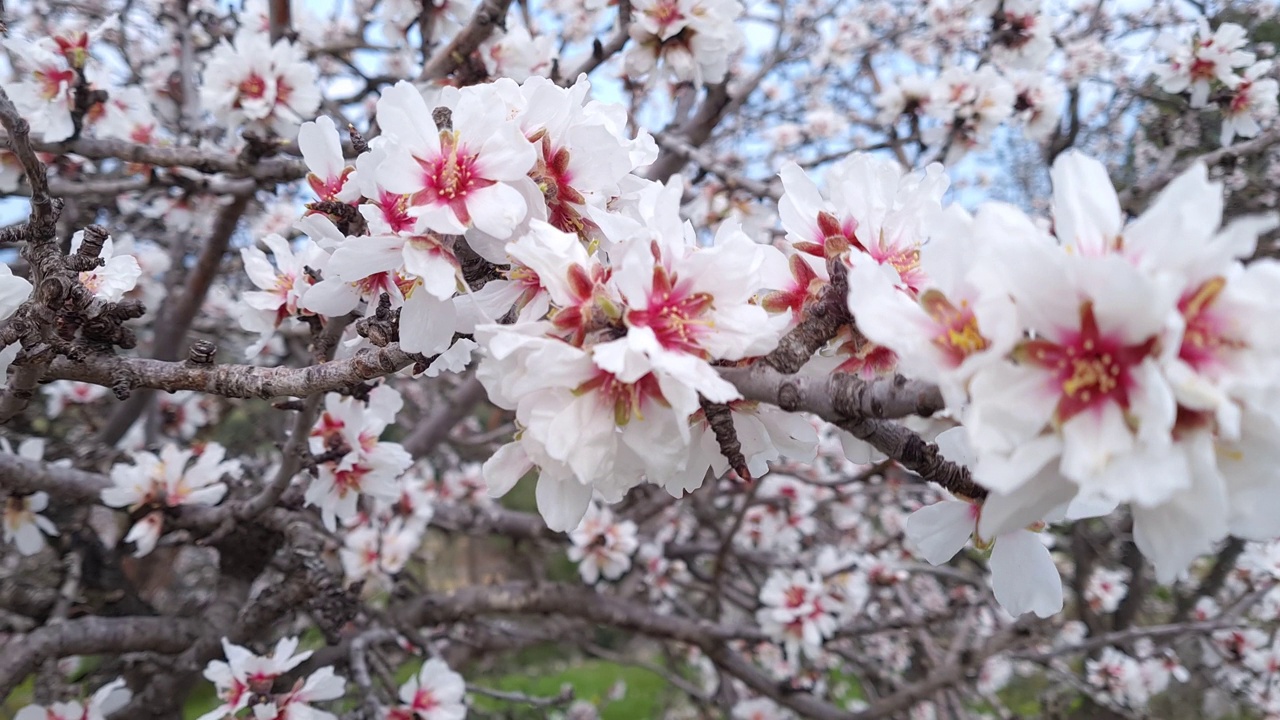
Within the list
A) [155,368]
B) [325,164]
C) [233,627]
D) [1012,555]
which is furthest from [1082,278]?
[233,627]

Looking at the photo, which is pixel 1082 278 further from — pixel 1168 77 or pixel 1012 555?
pixel 1168 77

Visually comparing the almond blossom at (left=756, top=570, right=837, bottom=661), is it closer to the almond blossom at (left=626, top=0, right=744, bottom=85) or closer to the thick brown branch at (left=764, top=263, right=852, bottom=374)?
the almond blossom at (left=626, top=0, right=744, bottom=85)

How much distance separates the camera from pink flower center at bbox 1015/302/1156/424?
573 millimetres

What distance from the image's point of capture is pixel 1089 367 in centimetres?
58

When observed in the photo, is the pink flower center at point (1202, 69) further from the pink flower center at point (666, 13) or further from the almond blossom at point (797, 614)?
the almond blossom at point (797, 614)

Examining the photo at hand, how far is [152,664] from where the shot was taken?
2377 mm

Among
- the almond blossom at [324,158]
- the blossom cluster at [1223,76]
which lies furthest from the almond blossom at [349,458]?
the blossom cluster at [1223,76]

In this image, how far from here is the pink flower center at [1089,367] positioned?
57 centimetres

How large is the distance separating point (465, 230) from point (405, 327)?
14 centimetres

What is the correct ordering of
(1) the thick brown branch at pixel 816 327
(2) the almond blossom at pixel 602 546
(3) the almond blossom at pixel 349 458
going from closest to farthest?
1. (1) the thick brown branch at pixel 816 327
2. (3) the almond blossom at pixel 349 458
3. (2) the almond blossom at pixel 602 546

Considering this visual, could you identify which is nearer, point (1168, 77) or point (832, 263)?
point (832, 263)

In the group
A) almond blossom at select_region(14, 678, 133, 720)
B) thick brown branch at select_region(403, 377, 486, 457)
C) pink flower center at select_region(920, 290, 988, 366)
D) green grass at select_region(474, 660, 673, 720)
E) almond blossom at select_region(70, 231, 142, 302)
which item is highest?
pink flower center at select_region(920, 290, 988, 366)

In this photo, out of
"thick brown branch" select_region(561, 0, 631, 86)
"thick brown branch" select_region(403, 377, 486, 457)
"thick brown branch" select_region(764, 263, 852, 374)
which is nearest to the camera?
"thick brown branch" select_region(764, 263, 852, 374)

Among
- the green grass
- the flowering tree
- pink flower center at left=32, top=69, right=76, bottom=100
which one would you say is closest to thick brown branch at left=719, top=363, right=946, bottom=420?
the flowering tree
